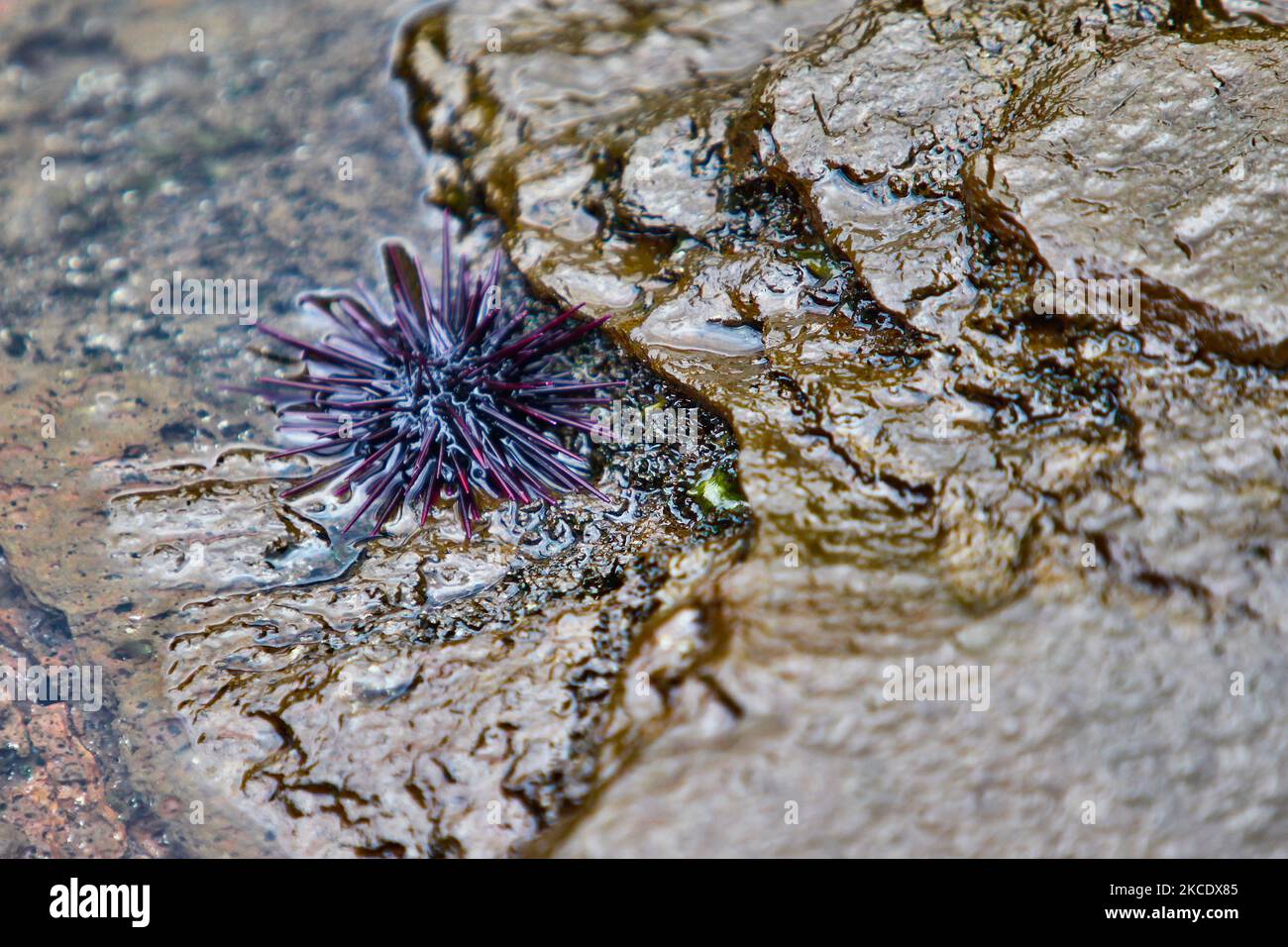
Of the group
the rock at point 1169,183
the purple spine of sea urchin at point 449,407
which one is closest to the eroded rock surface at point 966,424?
the rock at point 1169,183

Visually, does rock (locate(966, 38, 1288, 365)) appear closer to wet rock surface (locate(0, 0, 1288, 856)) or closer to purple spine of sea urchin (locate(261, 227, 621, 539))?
wet rock surface (locate(0, 0, 1288, 856))

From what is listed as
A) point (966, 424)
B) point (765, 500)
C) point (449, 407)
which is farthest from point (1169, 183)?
point (449, 407)

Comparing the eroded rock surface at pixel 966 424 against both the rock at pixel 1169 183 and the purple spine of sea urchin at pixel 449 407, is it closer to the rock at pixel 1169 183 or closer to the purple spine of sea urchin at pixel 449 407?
the rock at pixel 1169 183

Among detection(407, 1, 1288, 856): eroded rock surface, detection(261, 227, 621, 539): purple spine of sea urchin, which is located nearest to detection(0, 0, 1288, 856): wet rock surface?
detection(407, 1, 1288, 856): eroded rock surface

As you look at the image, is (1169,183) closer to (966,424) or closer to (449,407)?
(966,424)

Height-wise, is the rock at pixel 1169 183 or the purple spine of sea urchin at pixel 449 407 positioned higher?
the rock at pixel 1169 183

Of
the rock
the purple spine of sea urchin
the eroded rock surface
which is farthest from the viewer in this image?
the purple spine of sea urchin
